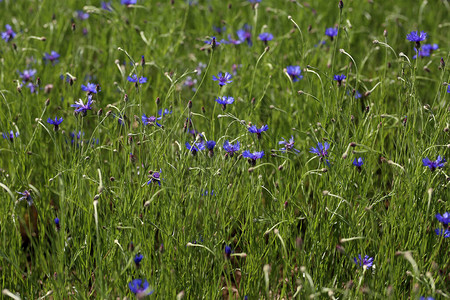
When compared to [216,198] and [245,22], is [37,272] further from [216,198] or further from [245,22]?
[245,22]

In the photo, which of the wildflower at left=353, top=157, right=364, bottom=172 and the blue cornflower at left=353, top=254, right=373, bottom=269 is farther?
the wildflower at left=353, top=157, right=364, bottom=172

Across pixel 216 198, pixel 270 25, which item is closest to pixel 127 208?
pixel 216 198

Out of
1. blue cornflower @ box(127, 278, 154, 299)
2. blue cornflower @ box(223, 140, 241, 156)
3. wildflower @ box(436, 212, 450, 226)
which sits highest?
blue cornflower @ box(223, 140, 241, 156)

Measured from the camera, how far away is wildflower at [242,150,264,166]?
2.10m

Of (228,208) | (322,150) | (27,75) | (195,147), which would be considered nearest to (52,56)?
(27,75)

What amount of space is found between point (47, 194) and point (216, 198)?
0.82 metres

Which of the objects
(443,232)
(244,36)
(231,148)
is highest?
(244,36)

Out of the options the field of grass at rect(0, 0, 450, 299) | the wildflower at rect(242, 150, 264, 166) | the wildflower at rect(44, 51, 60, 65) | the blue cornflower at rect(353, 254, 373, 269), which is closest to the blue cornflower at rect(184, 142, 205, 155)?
the field of grass at rect(0, 0, 450, 299)

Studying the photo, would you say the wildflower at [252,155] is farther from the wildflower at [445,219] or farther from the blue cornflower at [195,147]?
the wildflower at [445,219]

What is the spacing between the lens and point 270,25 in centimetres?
383

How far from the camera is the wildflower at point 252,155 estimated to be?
210 cm

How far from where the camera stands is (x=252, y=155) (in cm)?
212

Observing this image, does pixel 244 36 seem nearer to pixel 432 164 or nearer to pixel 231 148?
pixel 231 148

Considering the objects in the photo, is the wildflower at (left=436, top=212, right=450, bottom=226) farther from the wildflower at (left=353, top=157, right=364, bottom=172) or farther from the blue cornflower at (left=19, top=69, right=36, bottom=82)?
the blue cornflower at (left=19, top=69, right=36, bottom=82)
